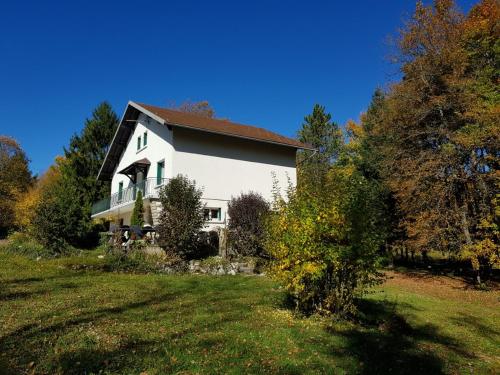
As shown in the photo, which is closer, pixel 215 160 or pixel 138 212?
pixel 138 212

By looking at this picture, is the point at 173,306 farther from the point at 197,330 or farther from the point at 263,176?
the point at 263,176

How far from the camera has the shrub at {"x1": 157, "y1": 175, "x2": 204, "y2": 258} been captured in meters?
15.5

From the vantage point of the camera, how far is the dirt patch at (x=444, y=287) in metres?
14.3

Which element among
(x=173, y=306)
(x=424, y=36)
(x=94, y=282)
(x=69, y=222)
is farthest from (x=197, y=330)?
(x=424, y=36)

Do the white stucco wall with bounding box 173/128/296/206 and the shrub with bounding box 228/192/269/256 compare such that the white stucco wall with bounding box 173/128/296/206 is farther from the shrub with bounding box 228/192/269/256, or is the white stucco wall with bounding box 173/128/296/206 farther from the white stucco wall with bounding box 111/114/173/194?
the shrub with bounding box 228/192/269/256

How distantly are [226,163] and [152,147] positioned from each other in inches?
191

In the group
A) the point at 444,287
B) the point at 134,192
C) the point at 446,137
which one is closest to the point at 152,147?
the point at 134,192

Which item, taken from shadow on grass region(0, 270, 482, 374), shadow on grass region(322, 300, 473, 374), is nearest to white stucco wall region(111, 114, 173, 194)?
shadow on grass region(0, 270, 482, 374)

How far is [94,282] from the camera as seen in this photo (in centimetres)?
1084

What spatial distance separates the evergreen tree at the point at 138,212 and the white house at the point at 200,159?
38cm

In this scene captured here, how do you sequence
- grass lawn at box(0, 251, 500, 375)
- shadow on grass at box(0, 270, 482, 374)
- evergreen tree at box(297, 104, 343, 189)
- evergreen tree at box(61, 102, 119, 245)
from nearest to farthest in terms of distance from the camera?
shadow on grass at box(0, 270, 482, 374)
grass lawn at box(0, 251, 500, 375)
evergreen tree at box(61, 102, 119, 245)
evergreen tree at box(297, 104, 343, 189)

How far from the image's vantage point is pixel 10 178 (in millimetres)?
42719

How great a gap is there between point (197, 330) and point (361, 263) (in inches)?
121

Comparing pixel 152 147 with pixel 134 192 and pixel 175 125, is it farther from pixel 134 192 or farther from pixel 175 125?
pixel 175 125
